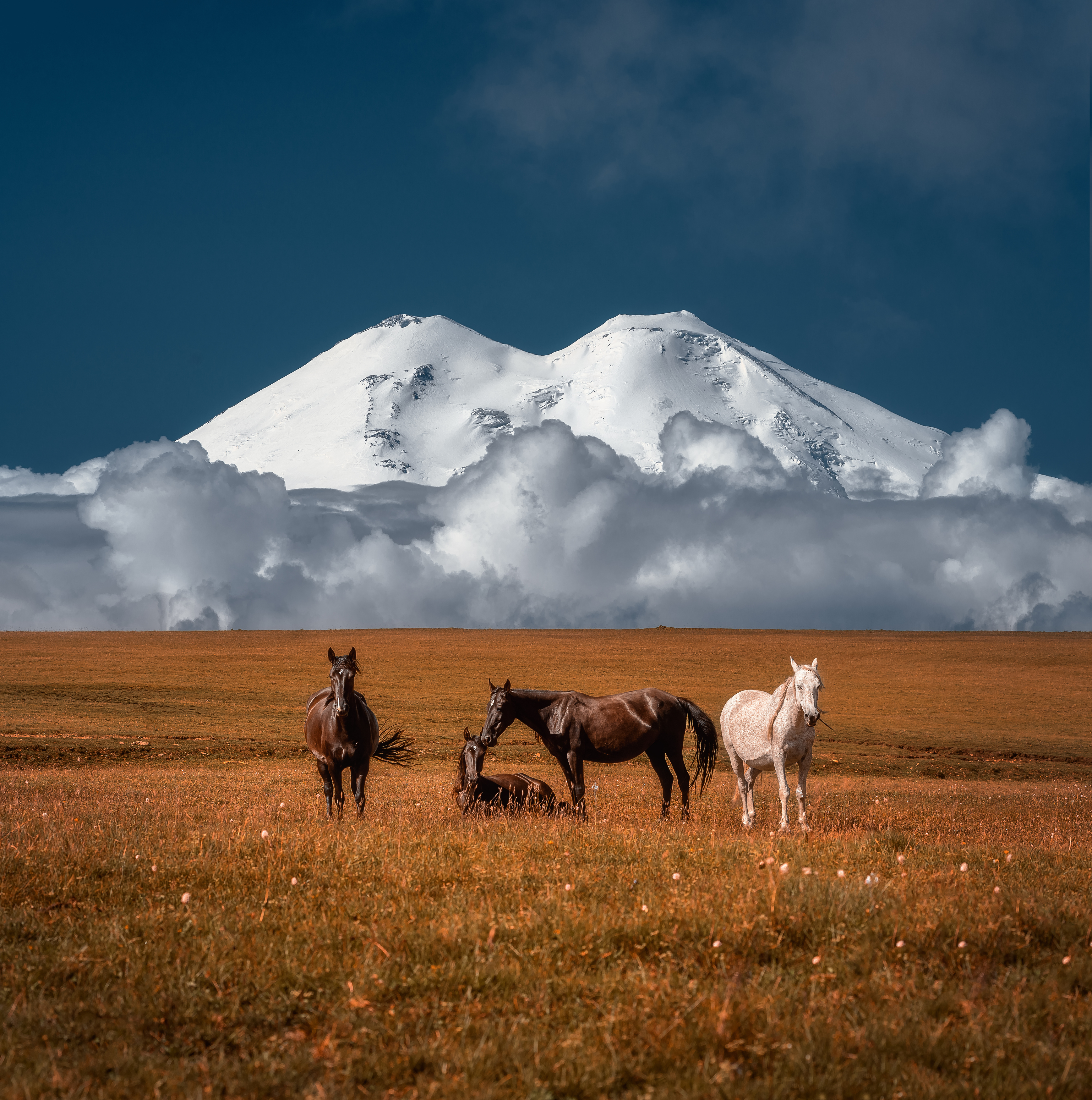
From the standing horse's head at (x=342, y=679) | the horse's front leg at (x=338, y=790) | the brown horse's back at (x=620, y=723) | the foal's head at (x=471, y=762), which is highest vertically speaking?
the standing horse's head at (x=342, y=679)

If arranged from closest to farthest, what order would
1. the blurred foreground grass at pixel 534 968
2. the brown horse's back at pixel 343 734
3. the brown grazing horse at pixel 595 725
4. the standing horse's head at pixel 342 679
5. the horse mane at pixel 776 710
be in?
the blurred foreground grass at pixel 534 968 < the standing horse's head at pixel 342 679 < the horse mane at pixel 776 710 < the brown horse's back at pixel 343 734 < the brown grazing horse at pixel 595 725

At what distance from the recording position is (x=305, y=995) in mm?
5613

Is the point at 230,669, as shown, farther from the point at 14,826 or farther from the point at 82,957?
the point at 82,957

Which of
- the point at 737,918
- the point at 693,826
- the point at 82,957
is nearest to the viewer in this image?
the point at 82,957

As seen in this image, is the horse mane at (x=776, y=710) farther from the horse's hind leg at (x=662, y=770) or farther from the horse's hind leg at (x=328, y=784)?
the horse's hind leg at (x=328, y=784)

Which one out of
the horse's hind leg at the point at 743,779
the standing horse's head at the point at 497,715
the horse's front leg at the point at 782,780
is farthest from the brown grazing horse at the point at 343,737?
the horse's front leg at the point at 782,780

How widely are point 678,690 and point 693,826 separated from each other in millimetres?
43660

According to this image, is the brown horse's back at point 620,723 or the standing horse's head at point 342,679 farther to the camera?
the brown horse's back at point 620,723

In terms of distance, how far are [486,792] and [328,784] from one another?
2.47m

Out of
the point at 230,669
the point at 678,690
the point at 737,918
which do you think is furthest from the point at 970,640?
the point at 737,918

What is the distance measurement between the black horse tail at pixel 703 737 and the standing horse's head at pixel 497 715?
3.07 m

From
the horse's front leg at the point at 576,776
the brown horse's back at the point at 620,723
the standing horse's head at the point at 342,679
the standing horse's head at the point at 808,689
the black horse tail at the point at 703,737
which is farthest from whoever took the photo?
the black horse tail at the point at 703,737

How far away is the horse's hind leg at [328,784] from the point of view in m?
14.1

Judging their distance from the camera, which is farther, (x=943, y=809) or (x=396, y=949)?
(x=943, y=809)
